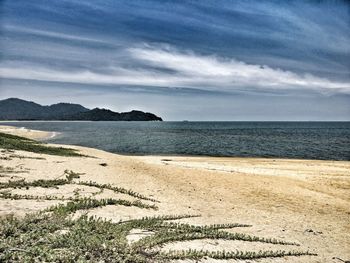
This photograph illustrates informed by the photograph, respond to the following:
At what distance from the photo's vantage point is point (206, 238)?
9320 millimetres

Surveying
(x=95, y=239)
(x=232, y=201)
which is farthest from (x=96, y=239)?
(x=232, y=201)

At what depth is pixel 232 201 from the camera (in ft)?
51.1

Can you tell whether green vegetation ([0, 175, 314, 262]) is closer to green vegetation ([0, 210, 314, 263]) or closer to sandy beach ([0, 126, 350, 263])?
green vegetation ([0, 210, 314, 263])

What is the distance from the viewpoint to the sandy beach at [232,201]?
1043cm

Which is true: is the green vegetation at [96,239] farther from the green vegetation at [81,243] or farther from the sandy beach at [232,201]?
the sandy beach at [232,201]

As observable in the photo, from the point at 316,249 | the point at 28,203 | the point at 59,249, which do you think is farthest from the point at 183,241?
the point at 28,203

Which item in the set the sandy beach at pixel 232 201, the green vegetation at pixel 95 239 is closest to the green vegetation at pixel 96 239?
the green vegetation at pixel 95 239

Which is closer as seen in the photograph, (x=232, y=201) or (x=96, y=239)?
(x=96, y=239)

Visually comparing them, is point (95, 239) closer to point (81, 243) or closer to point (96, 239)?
point (96, 239)

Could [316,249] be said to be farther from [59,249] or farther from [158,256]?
[59,249]

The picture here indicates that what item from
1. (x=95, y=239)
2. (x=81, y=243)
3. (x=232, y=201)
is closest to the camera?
(x=81, y=243)

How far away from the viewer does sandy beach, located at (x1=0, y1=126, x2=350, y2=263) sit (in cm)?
1043

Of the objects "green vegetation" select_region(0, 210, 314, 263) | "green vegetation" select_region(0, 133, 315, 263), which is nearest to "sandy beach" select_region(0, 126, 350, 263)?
"green vegetation" select_region(0, 133, 315, 263)

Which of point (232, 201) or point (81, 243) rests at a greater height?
point (81, 243)
